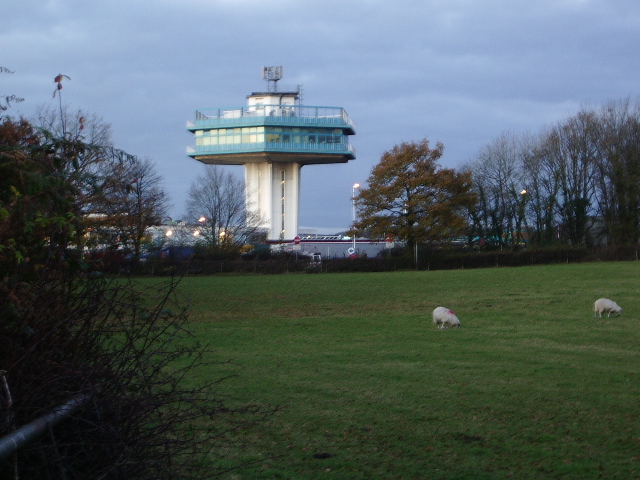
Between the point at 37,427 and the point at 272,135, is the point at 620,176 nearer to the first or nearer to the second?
the point at 272,135

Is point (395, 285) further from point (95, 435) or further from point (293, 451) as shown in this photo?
point (95, 435)

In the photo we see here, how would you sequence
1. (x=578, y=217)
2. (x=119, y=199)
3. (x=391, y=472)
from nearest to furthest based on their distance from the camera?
(x=119, y=199)
(x=391, y=472)
(x=578, y=217)

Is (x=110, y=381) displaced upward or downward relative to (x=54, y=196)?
downward

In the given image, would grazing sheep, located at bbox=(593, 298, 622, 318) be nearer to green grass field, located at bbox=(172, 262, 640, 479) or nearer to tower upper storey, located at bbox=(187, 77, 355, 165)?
green grass field, located at bbox=(172, 262, 640, 479)

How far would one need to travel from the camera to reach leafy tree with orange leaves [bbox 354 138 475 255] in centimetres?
6900

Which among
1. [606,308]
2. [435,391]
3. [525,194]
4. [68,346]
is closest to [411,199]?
[525,194]

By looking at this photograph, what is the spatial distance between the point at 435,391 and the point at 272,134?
82.4 m

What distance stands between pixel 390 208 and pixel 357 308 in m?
42.7

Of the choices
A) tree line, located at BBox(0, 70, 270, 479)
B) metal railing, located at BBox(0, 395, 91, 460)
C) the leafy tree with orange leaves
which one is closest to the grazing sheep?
tree line, located at BBox(0, 70, 270, 479)

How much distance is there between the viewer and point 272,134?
301ft

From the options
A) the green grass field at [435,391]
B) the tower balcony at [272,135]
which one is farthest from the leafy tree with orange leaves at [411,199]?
the green grass field at [435,391]

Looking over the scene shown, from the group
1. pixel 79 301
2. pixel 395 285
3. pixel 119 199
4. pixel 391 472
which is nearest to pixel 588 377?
pixel 391 472

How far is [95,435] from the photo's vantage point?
378cm

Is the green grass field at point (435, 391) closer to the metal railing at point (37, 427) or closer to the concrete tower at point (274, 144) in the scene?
the metal railing at point (37, 427)
